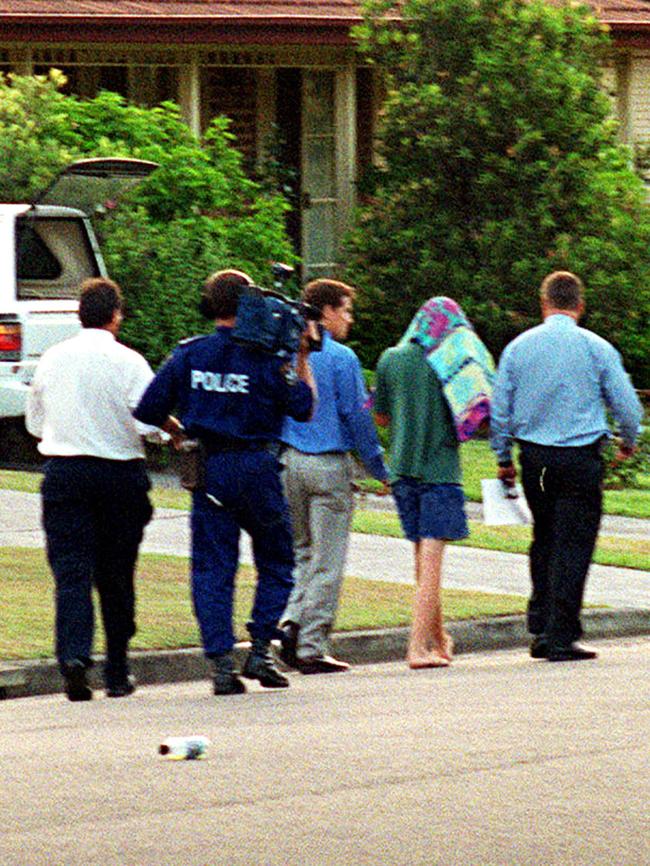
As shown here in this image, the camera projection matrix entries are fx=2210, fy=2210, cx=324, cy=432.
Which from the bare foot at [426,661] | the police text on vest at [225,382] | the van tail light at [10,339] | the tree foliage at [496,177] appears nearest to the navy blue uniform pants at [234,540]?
the police text on vest at [225,382]

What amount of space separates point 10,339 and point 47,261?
1.69m

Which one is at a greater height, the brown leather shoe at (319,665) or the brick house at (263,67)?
the brick house at (263,67)

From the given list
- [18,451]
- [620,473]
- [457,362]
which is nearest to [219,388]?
[457,362]

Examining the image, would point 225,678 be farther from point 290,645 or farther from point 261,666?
point 290,645

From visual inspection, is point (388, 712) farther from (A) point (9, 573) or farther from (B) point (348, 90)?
(B) point (348, 90)

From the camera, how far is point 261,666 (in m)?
9.47

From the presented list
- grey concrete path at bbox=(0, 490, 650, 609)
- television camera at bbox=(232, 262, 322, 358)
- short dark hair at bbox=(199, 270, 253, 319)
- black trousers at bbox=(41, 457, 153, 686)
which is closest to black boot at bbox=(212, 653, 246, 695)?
black trousers at bbox=(41, 457, 153, 686)

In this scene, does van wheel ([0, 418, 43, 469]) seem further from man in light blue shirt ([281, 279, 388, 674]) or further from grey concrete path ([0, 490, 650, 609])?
man in light blue shirt ([281, 279, 388, 674])

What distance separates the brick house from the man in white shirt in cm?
1424

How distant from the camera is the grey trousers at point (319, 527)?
33.8 feet

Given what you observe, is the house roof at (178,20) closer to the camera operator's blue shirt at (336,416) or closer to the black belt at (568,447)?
the camera operator's blue shirt at (336,416)

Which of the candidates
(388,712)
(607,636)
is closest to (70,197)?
(607,636)

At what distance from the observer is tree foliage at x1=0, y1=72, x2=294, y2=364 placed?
19.3 metres

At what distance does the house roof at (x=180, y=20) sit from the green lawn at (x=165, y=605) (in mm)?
10720
